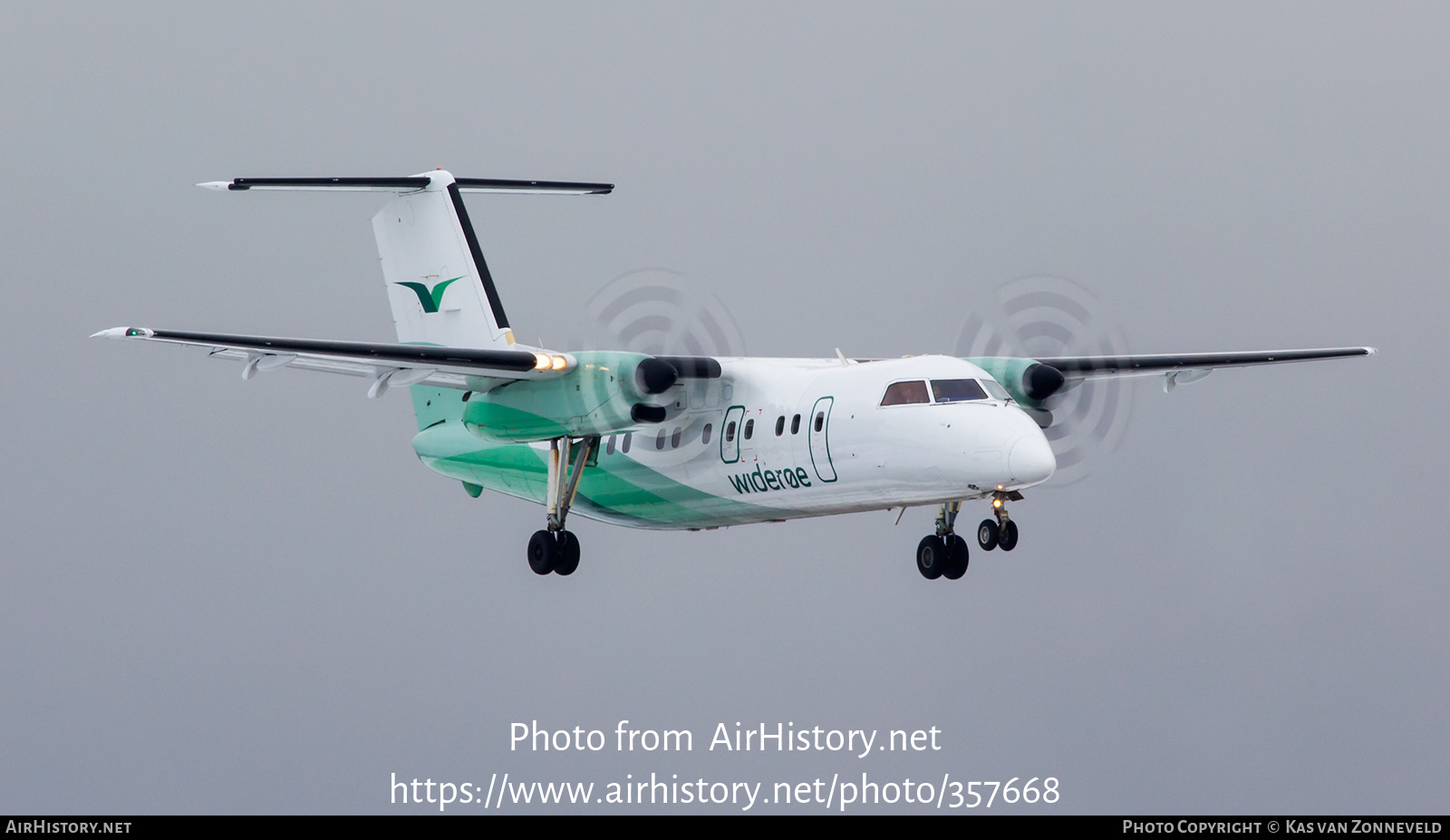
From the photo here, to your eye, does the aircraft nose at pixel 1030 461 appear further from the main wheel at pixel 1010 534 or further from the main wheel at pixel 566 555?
the main wheel at pixel 566 555

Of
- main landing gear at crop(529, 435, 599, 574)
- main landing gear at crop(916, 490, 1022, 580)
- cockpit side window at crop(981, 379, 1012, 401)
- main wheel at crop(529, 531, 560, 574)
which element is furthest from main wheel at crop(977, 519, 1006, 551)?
main wheel at crop(529, 531, 560, 574)

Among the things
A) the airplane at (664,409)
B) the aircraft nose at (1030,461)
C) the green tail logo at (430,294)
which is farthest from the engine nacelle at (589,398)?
the aircraft nose at (1030,461)

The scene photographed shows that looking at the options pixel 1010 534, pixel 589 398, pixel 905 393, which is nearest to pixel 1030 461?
pixel 905 393

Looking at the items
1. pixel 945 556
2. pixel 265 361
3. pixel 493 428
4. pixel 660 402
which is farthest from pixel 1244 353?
pixel 265 361

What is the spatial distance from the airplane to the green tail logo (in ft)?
0.10

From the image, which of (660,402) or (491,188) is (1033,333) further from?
(491,188)

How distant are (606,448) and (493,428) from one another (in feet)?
4.86

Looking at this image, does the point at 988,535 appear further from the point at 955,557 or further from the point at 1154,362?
the point at 1154,362

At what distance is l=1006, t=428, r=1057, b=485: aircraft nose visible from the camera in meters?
16.4

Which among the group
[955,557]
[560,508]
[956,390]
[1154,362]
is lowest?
[955,557]

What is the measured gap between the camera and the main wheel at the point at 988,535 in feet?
62.2

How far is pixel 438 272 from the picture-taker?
22.6m

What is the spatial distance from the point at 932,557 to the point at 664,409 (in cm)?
352

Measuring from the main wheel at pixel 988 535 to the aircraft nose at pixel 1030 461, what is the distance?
244cm
